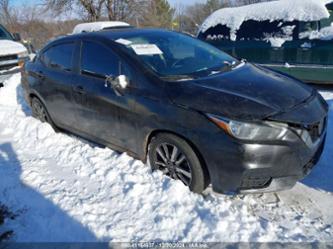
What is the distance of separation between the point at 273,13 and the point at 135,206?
4.13 m

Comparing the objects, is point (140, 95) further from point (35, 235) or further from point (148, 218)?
point (35, 235)

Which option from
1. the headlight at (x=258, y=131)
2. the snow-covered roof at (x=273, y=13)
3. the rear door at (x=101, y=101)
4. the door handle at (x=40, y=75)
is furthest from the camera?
the snow-covered roof at (x=273, y=13)

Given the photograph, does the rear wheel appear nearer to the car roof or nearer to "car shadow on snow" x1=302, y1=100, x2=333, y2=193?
the car roof

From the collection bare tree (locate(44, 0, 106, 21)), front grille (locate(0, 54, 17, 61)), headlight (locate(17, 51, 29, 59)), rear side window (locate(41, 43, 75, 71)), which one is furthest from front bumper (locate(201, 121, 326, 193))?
bare tree (locate(44, 0, 106, 21))

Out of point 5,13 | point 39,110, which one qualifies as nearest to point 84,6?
point 5,13

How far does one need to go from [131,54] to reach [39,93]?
7.10 feet

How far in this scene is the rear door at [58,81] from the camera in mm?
4281

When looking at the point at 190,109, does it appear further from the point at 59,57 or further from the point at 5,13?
the point at 5,13

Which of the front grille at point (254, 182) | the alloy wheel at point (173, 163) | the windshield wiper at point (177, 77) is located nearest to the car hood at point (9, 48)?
the windshield wiper at point (177, 77)

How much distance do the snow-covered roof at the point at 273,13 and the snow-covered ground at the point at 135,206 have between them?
2.36 meters

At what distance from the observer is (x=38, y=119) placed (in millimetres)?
5328

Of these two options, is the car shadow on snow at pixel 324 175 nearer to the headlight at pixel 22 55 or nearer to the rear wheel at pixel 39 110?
the rear wheel at pixel 39 110

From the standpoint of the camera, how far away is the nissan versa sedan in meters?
2.70

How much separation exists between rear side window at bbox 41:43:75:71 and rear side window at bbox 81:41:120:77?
0.33 meters
